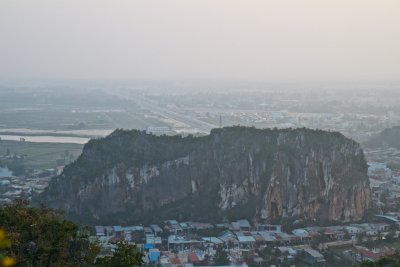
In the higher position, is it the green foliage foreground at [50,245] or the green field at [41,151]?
the green foliage foreground at [50,245]

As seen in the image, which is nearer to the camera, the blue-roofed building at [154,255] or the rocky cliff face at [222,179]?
the blue-roofed building at [154,255]

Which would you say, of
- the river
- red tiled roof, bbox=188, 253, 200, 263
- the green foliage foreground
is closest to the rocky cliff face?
red tiled roof, bbox=188, 253, 200, 263

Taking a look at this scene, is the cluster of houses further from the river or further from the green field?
the river

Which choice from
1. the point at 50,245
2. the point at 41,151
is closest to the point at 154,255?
the point at 50,245

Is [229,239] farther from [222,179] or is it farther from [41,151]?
[41,151]

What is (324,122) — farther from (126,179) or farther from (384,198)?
(126,179)

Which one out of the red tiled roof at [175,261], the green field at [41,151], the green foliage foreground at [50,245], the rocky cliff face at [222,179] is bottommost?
the green field at [41,151]

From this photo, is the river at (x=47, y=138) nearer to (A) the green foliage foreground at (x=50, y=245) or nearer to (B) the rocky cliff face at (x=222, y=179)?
(B) the rocky cliff face at (x=222, y=179)

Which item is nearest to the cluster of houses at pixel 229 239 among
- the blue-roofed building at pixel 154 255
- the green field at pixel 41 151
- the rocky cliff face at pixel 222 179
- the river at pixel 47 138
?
the blue-roofed building at pixel 154 255
